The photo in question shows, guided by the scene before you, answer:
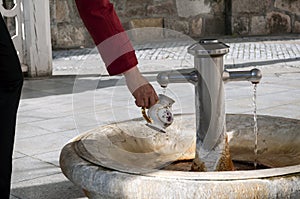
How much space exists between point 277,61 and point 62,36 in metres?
3.01

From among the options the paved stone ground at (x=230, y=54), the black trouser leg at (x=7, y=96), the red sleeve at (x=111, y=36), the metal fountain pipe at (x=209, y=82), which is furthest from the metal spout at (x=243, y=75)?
the paved stone ground at (x=230, y=54)

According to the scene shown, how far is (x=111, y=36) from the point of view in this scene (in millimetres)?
1495

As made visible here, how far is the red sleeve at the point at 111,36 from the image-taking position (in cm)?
150

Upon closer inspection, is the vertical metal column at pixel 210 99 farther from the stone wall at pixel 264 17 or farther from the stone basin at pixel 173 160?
the stone wall at pixel 264 17

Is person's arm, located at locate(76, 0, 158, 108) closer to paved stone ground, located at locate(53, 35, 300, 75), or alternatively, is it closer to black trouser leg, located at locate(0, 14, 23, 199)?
black trouser leg, located at locate(0, 14, 23, 199)

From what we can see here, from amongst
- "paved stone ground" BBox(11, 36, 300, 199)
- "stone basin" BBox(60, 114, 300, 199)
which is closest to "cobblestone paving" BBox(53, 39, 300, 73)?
"paved stone ground" BBox(11, 36, 300, 199)

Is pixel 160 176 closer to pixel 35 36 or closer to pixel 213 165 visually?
pixel 213 165

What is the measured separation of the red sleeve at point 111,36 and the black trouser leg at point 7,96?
29 centimetres

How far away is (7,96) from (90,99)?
2.18 metres

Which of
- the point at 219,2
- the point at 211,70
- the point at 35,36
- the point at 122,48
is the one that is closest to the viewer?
the point at 122,48

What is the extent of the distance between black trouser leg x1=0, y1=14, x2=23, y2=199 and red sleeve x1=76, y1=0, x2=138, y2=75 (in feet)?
0.96

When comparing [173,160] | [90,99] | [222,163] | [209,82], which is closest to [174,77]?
[209,82]

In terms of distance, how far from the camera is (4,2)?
6.88m

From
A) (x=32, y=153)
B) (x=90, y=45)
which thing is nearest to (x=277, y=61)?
(x=90, y=45)
